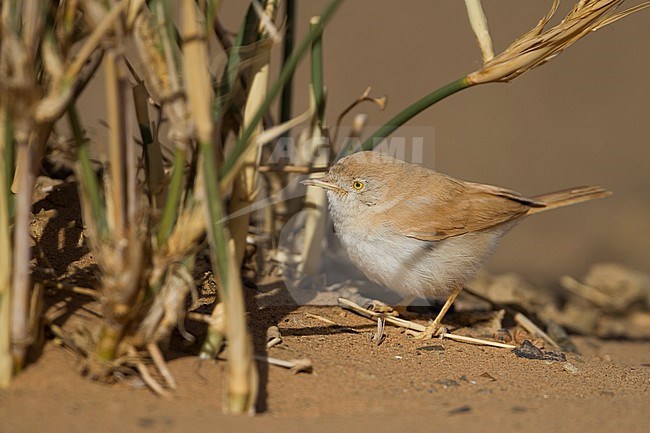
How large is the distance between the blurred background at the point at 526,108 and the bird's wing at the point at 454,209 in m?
3.08

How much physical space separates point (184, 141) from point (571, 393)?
2.06 metres

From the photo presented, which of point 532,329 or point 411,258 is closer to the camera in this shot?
point 411,258

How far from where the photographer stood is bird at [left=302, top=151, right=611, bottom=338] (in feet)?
14.9

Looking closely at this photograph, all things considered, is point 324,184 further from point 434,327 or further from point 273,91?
point 273,91

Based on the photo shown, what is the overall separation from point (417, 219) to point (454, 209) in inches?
11.2

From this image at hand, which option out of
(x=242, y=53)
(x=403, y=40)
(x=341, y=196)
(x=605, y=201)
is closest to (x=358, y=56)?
(x=403, y=40)

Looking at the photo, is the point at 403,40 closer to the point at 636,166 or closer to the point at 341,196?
the point at 636,166

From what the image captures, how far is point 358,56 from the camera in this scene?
12.0m

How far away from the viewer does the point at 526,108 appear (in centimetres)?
1125

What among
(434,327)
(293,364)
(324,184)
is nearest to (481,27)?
(324,184)

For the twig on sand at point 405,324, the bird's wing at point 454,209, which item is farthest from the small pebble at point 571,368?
the bird's wing at point 454,209

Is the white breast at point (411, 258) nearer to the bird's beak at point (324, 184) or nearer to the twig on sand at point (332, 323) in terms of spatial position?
the bird's beak at point (324, 184)

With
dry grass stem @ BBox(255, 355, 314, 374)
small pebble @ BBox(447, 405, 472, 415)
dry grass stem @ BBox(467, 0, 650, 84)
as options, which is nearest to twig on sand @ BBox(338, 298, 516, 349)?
dry grass stem @ BBox(255, 355, 314, 374)

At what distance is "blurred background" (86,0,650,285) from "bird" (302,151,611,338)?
10.3 ft
